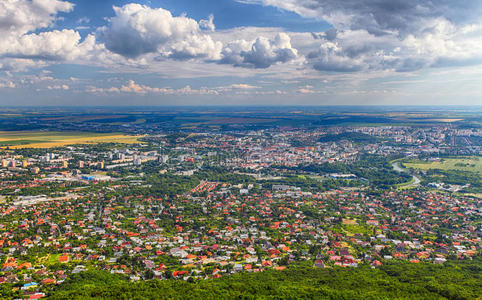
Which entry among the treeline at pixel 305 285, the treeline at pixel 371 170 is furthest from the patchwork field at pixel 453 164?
the treeline at pixel 305 285

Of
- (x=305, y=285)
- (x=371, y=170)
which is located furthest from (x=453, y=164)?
(x=305, y=285)

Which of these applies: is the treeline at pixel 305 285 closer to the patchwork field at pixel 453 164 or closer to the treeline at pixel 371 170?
the treeline at pixel 371 170

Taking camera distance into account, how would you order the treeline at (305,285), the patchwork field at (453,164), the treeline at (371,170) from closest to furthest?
the treeline at (305,285), the treeline at (371,170), the patchwork field at (453,164)

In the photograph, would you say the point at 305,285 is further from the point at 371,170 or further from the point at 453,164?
the point at 453,164

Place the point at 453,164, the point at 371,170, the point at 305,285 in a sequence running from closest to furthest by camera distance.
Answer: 1. the point at 305,285
2. the point at 371,170
3. the point at 453,164

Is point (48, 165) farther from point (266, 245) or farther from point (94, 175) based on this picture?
point (266, 245)

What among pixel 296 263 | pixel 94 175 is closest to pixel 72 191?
pixel 94 175
